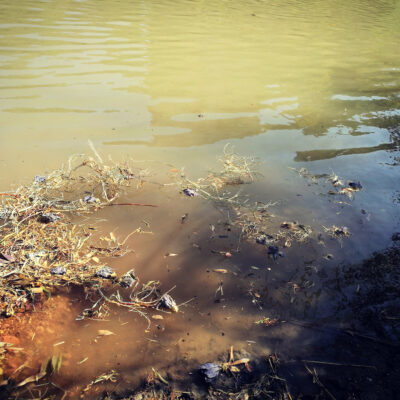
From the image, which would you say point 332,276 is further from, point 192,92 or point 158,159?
point 192,92

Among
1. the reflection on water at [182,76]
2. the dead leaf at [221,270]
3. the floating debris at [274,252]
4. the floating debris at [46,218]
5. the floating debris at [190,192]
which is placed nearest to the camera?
the dead leaf at [221,270]

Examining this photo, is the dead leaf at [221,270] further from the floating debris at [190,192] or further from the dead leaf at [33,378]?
the dead leaf at [33,378]

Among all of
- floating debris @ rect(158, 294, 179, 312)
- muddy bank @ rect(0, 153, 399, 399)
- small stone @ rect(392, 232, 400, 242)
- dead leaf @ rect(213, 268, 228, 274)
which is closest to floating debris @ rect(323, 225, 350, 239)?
muddy bank @ rect(0, 153, 399, 399)

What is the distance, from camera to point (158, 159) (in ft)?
11.0

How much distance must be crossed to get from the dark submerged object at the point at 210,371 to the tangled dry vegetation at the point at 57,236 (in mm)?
504

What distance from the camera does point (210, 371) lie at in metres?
1.50

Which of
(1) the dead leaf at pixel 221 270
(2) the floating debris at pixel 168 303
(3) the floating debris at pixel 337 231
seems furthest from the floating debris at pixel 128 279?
(3) the floating debris at pixel 337 231

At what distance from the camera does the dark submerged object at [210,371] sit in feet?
4.87

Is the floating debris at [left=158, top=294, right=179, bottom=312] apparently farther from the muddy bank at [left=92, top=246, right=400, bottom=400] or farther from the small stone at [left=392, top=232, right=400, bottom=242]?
the small stone at [left=392, top=232, right=400, bottom=242]

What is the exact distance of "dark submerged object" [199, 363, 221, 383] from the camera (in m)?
1.49

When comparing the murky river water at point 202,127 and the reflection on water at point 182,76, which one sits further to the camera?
the reflection on water at point 182,76

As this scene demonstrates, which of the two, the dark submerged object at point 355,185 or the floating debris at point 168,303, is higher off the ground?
the dark submerged object at point 355,185

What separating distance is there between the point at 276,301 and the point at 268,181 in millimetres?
1483

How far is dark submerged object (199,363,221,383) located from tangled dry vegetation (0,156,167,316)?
1.65 feet
